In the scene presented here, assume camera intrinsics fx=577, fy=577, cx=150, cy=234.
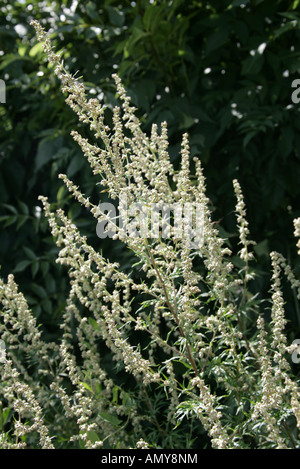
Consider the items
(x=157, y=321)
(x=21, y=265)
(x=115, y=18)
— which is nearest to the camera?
(x=157, y=321)

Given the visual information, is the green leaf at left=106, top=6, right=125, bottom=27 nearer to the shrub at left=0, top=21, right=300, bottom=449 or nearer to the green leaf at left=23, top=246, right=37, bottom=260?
the shrub at left=0, top=21, right=300, bottom=449

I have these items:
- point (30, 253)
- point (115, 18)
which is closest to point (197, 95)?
point (115, 18)

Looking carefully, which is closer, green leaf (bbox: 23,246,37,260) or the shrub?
the shrub

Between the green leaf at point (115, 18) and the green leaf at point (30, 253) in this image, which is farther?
the green leaf at point (30, 253)

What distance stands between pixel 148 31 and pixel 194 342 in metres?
1.60

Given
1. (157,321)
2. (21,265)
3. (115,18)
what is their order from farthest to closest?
1. (21,265)
2. (115,18)
3. (157,321)

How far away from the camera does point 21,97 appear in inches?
139

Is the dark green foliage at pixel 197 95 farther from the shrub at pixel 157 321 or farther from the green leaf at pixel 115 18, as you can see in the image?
the shrub at pixel 157 321

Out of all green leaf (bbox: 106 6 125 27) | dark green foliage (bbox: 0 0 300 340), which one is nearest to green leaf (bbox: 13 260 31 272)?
dark green foliage (bbox: 0 0 300 340)

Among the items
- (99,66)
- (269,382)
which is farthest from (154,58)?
(269,382)

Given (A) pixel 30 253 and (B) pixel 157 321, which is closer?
(B) pixel 157 321

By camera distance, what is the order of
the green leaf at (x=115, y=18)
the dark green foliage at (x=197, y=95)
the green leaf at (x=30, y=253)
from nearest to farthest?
the dark green foliage at (x=197, y=95)
the green leaf at (x=115, y=18)
the green leaf at (x=30, y=253)

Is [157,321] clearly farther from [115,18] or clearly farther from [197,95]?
[115,18]

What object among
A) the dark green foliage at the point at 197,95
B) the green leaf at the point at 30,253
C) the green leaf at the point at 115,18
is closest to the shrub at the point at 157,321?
the dark green foliage at the point at 197,95
